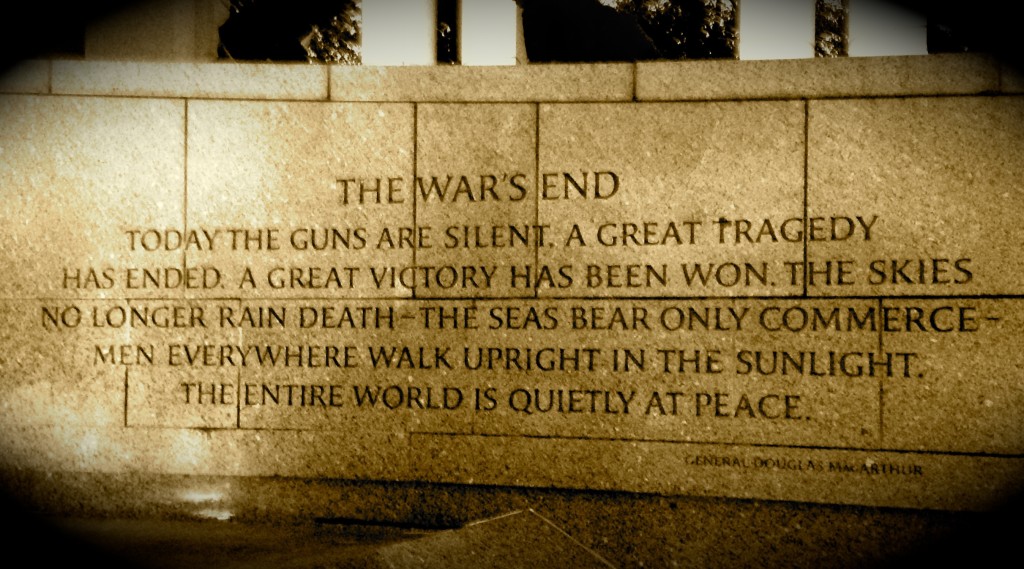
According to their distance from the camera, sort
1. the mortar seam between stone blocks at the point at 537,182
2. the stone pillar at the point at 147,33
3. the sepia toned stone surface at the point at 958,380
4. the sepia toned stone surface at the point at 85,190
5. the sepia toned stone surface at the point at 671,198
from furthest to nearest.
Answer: the stone pillar at the point at 147,33 < the sepia toned stone surface at the point at 85,190 < the mortar seam between stone blocks at the point at 537,182 < the sepia toned stone surface at the point at 671,198 < the sepia toned stone surface at the point at 958,380

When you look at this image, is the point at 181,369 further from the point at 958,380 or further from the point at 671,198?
the point at 958,380

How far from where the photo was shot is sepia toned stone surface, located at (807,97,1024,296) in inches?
136

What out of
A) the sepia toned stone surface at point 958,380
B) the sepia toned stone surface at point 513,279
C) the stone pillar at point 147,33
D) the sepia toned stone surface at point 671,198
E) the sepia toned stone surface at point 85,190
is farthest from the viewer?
the stone pillar at point 147,33

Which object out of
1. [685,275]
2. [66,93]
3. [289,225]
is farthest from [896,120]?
[66,93]

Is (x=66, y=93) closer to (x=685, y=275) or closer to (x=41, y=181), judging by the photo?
(x=41, y=181)

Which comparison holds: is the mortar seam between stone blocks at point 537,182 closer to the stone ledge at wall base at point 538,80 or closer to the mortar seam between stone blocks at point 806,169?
the stone ledge at wall base at point 538,80

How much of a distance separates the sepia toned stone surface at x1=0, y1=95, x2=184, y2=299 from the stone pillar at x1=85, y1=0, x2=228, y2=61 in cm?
49

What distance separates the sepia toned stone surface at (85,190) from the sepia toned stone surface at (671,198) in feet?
8.85

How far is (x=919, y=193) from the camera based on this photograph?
353 cm

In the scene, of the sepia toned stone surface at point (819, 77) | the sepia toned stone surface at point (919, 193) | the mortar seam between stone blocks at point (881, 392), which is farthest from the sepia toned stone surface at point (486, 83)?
the mortar seam between stone blocks at point (881, 392)

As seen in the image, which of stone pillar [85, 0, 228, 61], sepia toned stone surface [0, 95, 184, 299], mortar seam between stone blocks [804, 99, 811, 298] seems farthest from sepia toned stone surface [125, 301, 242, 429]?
mortar seam between stone blocks [804, 99, 811, 298]

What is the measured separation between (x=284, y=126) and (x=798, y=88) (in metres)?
3.50

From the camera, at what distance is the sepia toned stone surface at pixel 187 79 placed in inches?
154

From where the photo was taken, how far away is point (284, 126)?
3908 millimetres
